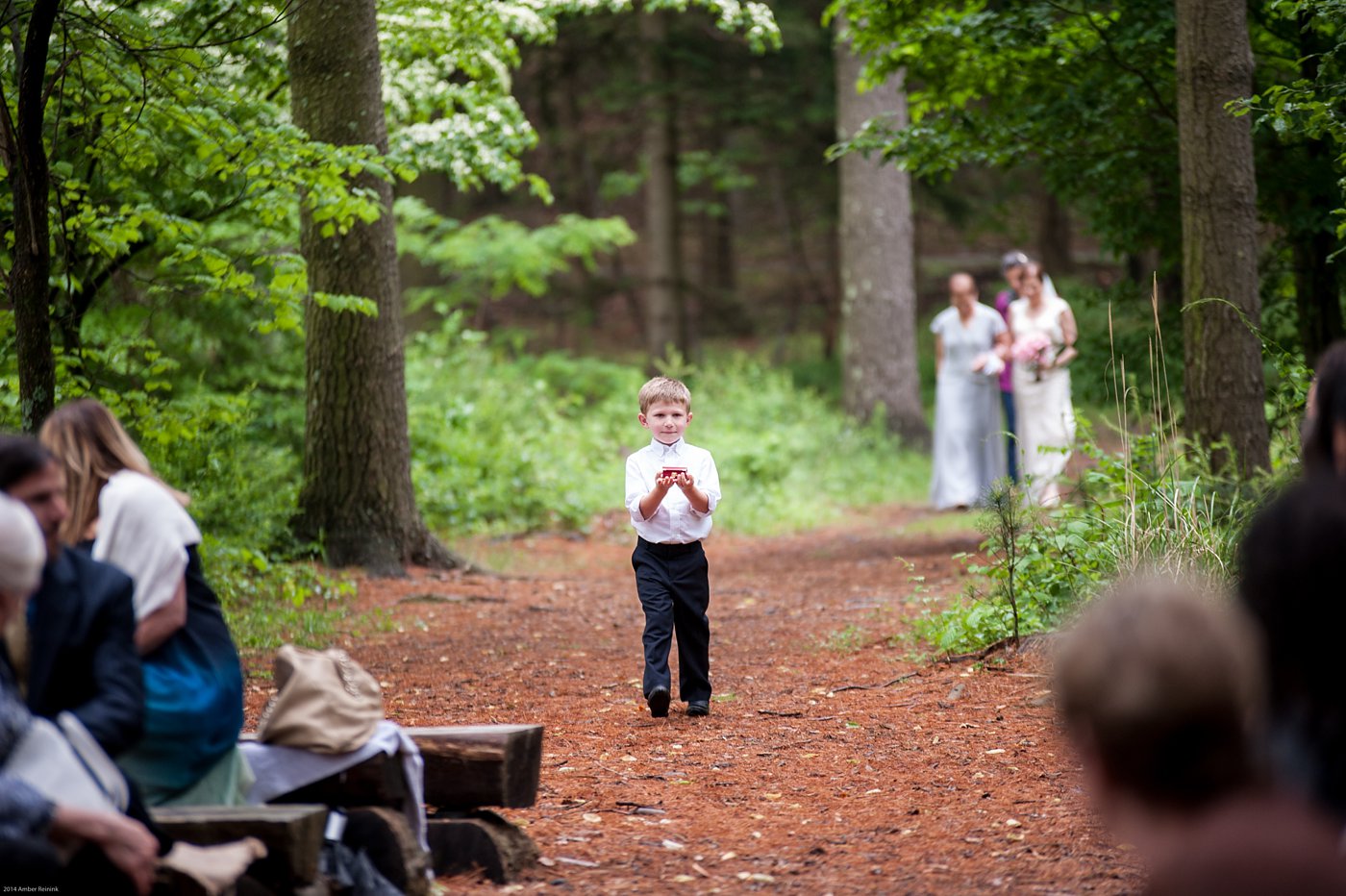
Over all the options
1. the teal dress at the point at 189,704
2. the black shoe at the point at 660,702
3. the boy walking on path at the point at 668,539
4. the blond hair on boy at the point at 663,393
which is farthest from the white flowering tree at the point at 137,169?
the black shoe at the point at 660,702

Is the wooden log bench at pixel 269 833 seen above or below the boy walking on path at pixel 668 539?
below

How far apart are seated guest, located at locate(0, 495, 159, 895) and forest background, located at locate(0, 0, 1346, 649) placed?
3.51 meters

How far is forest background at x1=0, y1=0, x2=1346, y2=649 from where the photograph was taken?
740 centimetres

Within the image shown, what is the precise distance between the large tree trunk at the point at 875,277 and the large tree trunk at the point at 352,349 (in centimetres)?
971

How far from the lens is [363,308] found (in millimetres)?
8805

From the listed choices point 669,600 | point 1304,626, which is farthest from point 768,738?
point 1304,626

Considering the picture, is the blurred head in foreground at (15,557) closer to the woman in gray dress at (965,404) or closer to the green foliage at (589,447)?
the green foliage at (589,447)

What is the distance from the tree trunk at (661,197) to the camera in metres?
23.4

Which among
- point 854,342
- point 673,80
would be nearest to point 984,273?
point 673,80

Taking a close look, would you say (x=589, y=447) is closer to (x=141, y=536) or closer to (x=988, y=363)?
(x=988, y=363)

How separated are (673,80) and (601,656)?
16.6 meters

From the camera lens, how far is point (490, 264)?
19.9 meters

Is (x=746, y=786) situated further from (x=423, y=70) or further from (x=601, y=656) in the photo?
(x=423, y=70)

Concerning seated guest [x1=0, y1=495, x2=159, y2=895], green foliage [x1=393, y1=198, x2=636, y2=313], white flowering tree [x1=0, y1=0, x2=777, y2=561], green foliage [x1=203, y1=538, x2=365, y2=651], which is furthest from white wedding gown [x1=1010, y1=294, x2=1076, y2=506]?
seated guest [x1=0, y1=495, x2=159, y2=895]
